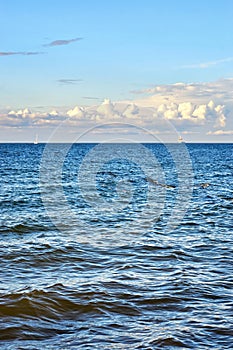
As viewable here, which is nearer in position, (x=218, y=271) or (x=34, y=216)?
(x=218, y=271)

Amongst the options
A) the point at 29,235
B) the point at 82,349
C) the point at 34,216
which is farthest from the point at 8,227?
the point at 82,349

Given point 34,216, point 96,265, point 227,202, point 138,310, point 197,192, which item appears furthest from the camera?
point 197,192

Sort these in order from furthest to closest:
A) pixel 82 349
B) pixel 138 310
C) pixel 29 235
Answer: pixel 29 235 < pixel 138 310 < pixel 82 349

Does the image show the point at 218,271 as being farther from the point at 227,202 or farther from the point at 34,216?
the point at 227,202

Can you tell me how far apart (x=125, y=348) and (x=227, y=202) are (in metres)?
22.6

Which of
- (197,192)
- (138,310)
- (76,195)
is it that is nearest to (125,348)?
(138,310)

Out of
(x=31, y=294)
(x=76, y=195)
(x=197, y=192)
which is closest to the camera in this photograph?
(x=31, y=294)

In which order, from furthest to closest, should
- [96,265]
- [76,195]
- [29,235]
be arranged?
[76,195] < [29,235] < [96,265]

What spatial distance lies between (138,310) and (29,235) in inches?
368

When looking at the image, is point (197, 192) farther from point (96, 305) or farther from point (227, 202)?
point (96, 305)

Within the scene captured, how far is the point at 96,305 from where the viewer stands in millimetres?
11461

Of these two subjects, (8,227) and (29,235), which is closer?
(29,235)

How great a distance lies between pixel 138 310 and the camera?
1112cm

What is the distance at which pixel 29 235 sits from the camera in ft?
63.9
